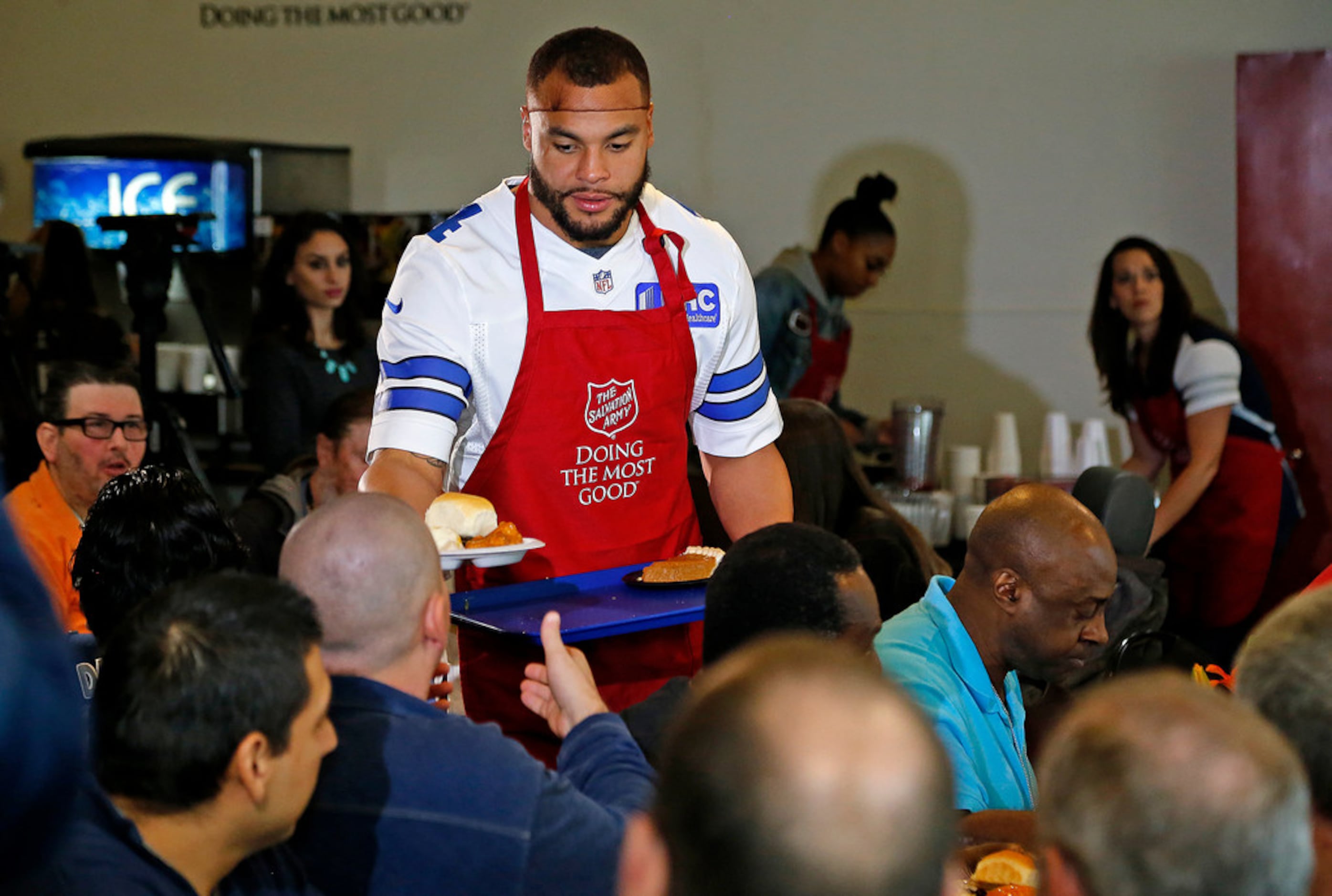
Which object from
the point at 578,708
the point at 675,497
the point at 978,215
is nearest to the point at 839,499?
the point at 675,497

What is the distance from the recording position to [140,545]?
6.81ft

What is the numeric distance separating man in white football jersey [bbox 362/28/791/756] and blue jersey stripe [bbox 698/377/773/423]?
0.09 m

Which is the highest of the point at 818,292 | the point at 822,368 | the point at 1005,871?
the point at 818,292

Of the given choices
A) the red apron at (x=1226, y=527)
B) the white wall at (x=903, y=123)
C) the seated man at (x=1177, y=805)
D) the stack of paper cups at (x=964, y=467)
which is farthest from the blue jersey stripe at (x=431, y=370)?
the white wall at (x=903, y=123)

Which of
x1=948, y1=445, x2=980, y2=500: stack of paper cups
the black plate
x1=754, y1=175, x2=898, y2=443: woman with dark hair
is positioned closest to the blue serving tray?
the black plate

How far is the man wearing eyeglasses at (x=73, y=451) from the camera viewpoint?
290 centimetres

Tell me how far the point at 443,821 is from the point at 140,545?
0.88 meters

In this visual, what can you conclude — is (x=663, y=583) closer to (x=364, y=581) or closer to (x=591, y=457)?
(x=591, y=457)

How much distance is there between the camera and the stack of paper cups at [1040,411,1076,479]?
5156 mm

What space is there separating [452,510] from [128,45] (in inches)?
205

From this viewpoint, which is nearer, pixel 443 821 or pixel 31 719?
pixel 31 719

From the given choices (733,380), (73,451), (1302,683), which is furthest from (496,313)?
(1302,683)

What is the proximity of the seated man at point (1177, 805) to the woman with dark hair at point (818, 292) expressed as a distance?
3.88 meters

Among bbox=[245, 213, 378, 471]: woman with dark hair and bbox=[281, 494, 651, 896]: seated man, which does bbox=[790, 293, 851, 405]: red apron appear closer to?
bbox=[245, 213, 378, 471]: woman with dark hair
